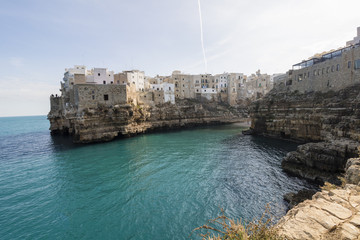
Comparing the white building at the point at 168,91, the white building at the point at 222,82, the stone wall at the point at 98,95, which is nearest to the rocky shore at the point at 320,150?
the white building at the point at 168,91

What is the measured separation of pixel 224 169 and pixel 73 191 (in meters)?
14.2

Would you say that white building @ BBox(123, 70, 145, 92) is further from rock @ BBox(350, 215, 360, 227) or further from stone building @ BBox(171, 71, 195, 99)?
rock @ BBox(350, 215, 360, 227)

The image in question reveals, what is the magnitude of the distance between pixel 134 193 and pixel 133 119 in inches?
1108

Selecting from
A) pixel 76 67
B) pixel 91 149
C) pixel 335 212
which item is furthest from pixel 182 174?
pixel 76 67

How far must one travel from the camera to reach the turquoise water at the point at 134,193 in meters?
9.73

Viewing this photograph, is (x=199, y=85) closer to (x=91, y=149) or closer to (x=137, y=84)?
(x=137, y=84)

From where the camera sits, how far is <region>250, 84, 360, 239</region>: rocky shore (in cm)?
412

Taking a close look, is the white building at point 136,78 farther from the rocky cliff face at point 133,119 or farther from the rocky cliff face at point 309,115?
the rocky cliff face at point 309,115

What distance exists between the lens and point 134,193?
13.3m

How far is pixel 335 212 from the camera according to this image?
445 cm

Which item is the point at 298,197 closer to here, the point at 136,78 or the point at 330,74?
the point at 330,74

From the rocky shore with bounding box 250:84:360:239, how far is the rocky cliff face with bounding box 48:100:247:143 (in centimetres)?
2142

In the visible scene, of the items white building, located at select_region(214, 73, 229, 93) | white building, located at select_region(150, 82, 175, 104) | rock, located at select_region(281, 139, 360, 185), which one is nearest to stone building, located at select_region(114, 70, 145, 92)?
white building, located at select_region(150, 82, 175, 104)

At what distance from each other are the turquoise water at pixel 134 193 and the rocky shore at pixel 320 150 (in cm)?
277
